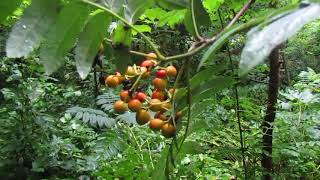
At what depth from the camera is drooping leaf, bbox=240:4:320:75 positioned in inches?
12.1

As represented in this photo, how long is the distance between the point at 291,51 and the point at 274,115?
14.6 feet

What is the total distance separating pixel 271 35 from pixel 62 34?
1.10 feet

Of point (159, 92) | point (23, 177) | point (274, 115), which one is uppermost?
point (159, 92)

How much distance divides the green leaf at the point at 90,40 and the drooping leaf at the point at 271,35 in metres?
0.32

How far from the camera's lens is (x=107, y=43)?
2.48ft

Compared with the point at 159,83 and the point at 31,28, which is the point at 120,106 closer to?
the point at 159,83

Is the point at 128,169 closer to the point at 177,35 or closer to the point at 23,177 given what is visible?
the point at 23,177

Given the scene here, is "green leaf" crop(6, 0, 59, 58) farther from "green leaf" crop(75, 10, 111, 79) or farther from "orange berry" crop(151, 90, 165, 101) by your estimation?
"orange berry" crop(151, 90, 165, 101)

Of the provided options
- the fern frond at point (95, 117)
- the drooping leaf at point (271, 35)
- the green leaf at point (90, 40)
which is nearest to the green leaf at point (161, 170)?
the green leaf at point (90, 40)

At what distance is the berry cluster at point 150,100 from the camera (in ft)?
2.17

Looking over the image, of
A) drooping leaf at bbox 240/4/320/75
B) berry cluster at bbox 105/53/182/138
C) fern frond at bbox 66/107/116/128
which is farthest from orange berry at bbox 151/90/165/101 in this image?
fern frond at bbox 66/107/116/128

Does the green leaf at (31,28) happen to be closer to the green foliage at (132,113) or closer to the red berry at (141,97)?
the green foliage at (132,113)

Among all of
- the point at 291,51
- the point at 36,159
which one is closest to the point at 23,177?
the point at 36,159

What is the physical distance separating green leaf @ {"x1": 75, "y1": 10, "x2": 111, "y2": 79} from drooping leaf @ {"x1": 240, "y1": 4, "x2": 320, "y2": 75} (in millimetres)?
320
